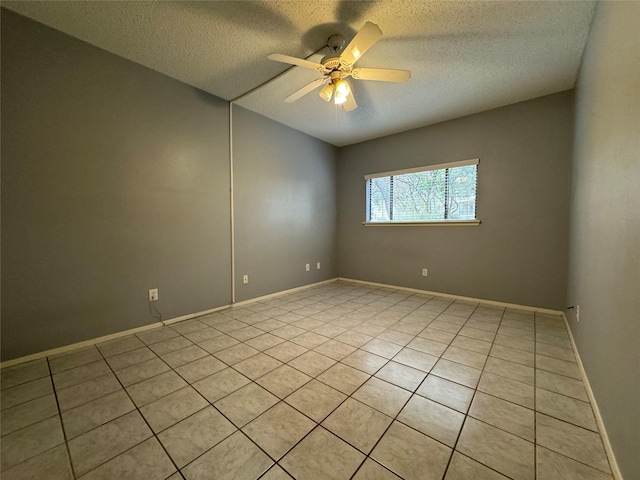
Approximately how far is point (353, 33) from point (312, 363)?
2.65m

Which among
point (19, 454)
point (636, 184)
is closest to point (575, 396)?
point (636, 184)

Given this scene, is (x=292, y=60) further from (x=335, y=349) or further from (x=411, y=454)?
(x=411, y=454)

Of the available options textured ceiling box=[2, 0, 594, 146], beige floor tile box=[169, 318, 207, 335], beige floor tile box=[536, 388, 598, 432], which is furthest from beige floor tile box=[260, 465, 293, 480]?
textured ceiling box=[2, 0, 594, 146]

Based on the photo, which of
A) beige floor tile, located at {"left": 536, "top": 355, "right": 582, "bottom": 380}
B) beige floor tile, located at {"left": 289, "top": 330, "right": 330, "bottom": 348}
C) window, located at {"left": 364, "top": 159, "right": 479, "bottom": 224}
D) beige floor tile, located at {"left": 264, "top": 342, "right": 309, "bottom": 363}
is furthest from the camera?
window, located at {"left": 364, "top": 159, "right": 479, "bottom": 224}

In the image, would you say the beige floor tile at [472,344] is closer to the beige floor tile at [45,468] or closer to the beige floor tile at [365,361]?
the beige floor tile at [365,361]

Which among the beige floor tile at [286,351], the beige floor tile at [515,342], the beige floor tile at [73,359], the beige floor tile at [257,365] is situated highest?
the beige floor tile at [515,342]

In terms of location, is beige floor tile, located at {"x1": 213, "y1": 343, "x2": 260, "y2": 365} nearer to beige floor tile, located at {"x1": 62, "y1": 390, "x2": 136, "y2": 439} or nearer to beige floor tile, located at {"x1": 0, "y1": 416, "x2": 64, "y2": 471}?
beige floor tile, located at {"x1": 62, "y1": 390, "x2": 136, "y2": 439}

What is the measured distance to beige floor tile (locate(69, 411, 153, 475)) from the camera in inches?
43.3

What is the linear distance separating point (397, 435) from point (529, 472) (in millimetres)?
536

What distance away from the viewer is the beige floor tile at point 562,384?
1.53 metres

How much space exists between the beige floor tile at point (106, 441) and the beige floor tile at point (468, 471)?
144 cm

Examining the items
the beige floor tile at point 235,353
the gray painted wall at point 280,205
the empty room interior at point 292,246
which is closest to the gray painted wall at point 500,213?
the empty room interior at point 292,246

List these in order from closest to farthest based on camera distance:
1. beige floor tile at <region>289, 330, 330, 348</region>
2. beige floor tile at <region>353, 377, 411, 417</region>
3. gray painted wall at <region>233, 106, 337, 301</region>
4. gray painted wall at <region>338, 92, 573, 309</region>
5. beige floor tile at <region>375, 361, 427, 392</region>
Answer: beige floor tile at <region>353, 377, 411, 417</region> < beige floor tile at <region>375, 361, 427, 392</region> < beige floor tile at <region>289, 330, 330, 348</region> < gray painted wall at <region>338, 92, 573, 309</region> < gray painted wall at <region>233, 106, 337, 301</region>

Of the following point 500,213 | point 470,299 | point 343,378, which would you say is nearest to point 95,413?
point 343,378
